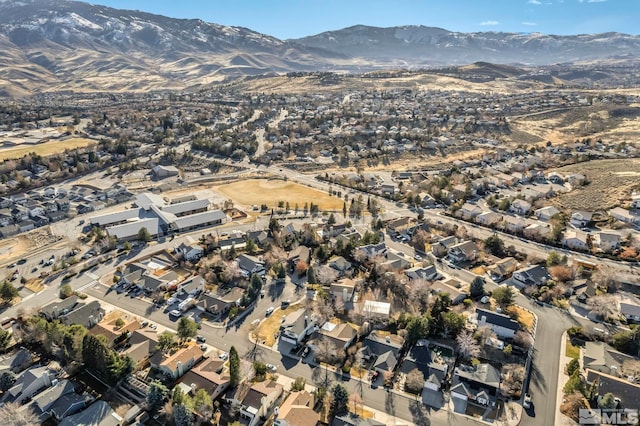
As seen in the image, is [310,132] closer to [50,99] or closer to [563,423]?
[563,423]

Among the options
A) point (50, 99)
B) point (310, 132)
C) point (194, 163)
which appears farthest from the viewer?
point (50, 99)

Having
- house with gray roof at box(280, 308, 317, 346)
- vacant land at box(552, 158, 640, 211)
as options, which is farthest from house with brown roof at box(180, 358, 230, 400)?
vacant land at box(552, 158, 640, 211)

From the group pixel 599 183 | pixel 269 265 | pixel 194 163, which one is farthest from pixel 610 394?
pixel 194 163

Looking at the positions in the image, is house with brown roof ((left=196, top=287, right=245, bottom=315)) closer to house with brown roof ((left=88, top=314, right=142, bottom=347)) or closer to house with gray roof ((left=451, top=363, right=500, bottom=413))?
house with brown roof ((left=88, top=314, right=142, bottom=347))

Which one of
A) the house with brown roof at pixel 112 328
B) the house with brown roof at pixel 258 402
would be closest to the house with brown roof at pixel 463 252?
the house with brown roof at pixel 258 402

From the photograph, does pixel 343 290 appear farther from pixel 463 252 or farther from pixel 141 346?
pixel 141 346

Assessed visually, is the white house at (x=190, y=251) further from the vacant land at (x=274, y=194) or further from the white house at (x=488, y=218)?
the white house at (x=488, y=218)

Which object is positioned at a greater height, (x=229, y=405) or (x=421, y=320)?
(x=421, y=320)
